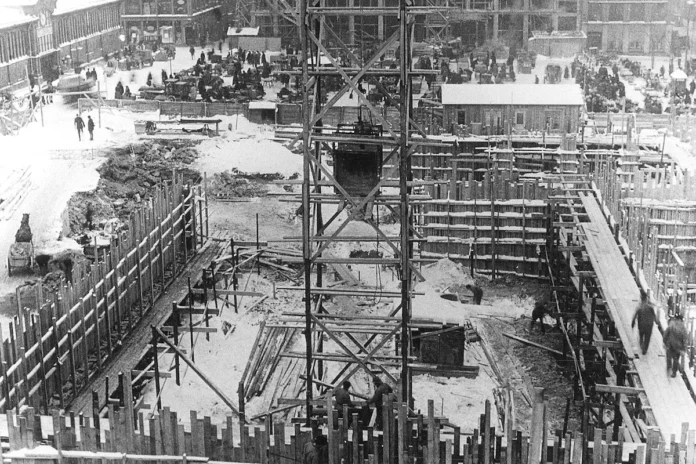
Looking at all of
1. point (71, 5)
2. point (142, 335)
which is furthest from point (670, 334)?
point (71, 5)

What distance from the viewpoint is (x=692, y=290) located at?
25625mm

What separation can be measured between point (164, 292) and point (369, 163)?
8.88 m

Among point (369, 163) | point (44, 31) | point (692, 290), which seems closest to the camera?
point (369, 163)

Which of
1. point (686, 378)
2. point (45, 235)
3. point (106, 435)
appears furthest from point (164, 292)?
point (686, 378)

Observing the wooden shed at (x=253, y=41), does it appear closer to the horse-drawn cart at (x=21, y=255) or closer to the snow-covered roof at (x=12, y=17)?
the snow-covered roof at (x=12, y=17)

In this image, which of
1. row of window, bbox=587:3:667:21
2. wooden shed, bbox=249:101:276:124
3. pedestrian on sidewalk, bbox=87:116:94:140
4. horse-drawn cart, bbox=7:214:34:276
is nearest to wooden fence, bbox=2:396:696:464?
horse-drawn cart, bbox=7:214:34:276

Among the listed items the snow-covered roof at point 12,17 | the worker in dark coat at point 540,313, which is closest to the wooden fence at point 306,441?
the worker in dark coat at point 540,313

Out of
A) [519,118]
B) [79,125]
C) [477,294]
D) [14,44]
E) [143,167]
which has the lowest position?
[477,294]

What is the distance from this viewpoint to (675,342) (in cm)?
1938

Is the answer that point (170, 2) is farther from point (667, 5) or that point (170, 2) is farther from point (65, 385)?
point (65, 385)

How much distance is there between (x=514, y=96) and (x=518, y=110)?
57cm

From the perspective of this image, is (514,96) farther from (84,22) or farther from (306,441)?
(84,22)

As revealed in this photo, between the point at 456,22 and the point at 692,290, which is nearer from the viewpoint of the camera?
the point at 692,290

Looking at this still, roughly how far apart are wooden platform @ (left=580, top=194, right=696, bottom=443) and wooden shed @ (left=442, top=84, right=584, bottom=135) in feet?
41.9
